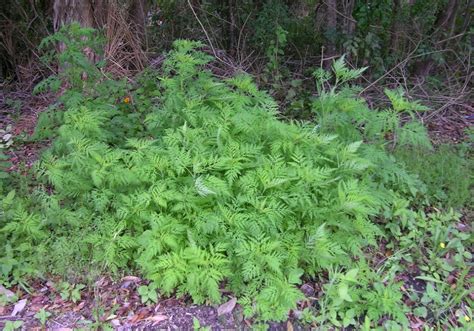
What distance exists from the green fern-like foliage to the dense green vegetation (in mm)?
10

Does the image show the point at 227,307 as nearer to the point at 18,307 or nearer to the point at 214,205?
the point at 214,205

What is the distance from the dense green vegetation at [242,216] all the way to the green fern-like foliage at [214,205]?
1cm

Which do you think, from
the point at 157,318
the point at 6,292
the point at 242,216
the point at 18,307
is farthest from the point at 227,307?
the point at 6,292

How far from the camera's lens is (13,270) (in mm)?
2934

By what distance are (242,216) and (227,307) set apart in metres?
0.61

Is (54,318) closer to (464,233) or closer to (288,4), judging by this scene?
(464,233)

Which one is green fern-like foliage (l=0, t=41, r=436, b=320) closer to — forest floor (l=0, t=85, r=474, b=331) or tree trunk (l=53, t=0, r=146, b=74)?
forest floor (l=0, t=85, r=474, b=331)

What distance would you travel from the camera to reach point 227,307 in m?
2.73

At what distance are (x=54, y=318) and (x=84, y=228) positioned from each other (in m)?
0.61

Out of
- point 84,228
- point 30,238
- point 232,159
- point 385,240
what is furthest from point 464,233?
point 30,238

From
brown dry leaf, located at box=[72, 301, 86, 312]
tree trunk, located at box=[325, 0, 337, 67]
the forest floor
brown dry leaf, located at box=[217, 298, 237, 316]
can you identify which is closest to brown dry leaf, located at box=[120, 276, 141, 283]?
the forest floor

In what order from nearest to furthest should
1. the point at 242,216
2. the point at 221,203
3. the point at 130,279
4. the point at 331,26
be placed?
the point at 242,216
the point at 221,203
the point at 130,279
the point at 331,26

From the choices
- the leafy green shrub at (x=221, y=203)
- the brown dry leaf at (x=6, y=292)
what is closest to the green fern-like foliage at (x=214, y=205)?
the leafy green shrub at (x=221, y=203)

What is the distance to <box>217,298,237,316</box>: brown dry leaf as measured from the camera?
2709 mm
